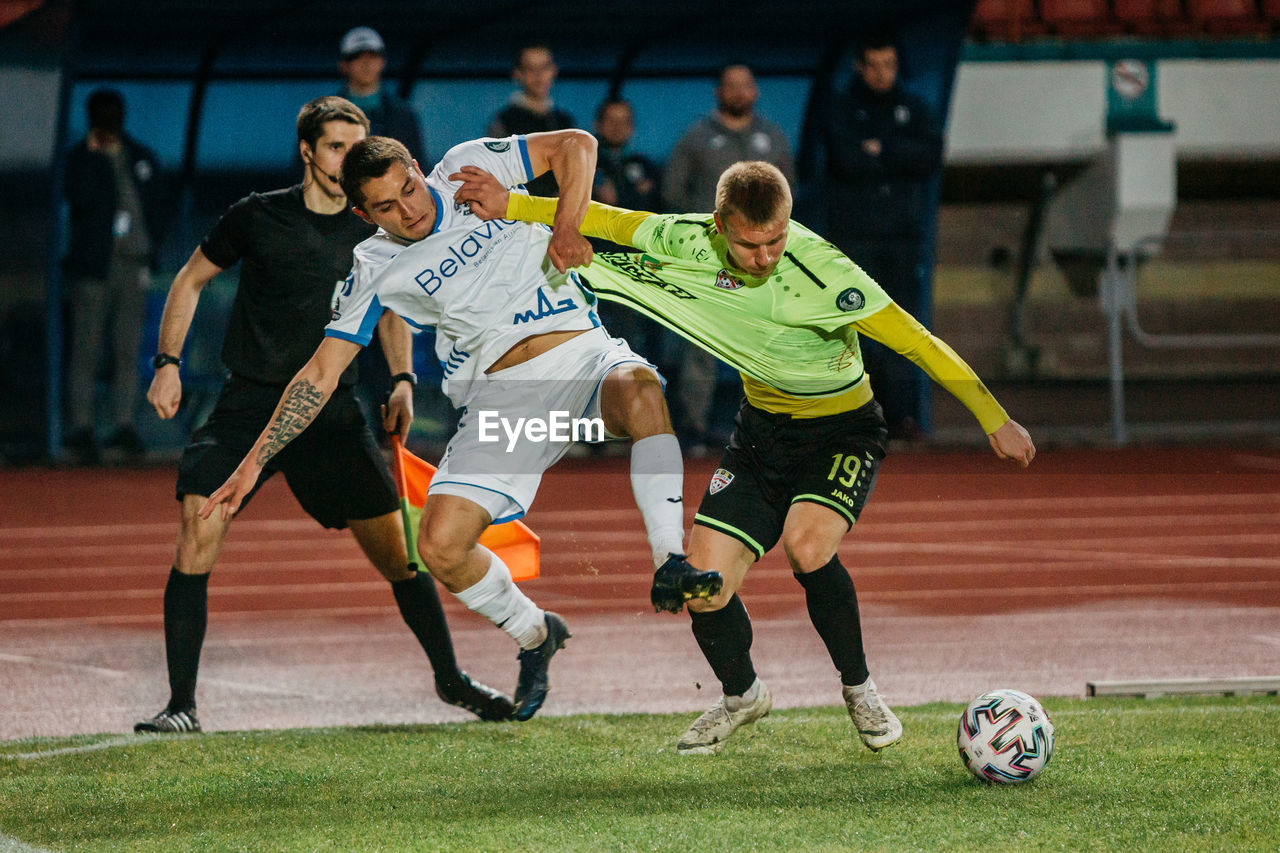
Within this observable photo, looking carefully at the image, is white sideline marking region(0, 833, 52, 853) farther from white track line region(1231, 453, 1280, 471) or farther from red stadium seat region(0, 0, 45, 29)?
white track line region(1231, 453, 1280, 471)

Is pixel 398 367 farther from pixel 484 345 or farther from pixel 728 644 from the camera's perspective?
pixel 728 644

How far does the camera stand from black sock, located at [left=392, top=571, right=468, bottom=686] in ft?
18.3

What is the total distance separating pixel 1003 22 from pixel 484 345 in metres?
13.5

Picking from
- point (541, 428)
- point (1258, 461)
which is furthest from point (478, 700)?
point (1258, 461)

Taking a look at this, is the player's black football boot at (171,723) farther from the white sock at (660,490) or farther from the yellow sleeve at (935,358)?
the yellow sleeve at (935,358)

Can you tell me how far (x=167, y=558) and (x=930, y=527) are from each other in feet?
15.7

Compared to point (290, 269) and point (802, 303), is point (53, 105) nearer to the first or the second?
point (290, 269)

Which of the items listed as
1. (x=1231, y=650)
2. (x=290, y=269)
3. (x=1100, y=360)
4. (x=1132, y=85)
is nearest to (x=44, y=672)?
(x=290, y=269)

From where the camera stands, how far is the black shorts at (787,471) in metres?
4.80

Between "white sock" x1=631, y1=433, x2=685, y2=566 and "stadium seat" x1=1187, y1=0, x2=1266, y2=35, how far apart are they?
15.0 metres

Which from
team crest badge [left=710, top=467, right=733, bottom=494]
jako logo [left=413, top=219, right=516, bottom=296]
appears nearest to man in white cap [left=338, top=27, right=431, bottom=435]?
jako logo [left=413, top=219, right=516, bottom=296]

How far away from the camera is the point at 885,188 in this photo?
11.8 meters

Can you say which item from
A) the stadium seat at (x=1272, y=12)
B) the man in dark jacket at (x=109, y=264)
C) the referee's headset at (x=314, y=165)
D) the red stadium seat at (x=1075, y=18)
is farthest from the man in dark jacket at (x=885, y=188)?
the stadium seat at (x=1272, y=12)

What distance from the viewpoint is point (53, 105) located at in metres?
11.8
